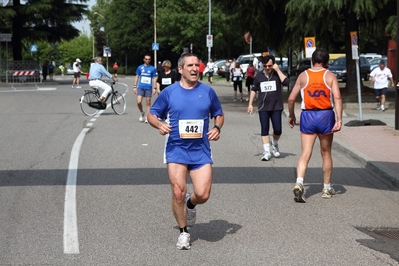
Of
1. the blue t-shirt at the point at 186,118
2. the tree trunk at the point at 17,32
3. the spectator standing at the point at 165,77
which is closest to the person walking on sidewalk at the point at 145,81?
the spectator standing at the point at 165,77

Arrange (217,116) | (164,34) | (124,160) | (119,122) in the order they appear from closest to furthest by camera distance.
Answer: (217,116) → (124,160) → (119,122) → (164,34)

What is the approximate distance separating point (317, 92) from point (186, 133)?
312 centimetres

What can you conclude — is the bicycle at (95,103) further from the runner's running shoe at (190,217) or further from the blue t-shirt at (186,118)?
the blue t-shirt at (186,118)

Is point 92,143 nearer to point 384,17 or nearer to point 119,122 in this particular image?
point 119,122

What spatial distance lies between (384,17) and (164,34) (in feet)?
200

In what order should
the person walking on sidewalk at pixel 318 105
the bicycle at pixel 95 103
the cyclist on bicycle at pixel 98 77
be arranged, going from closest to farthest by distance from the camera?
the person walking on sidewalk at pixel 318 105, the cyclist on bicycle at pixel 98 77, the bicycle at pixel 95 103

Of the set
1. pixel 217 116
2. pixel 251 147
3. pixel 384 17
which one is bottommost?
pixel 251 147

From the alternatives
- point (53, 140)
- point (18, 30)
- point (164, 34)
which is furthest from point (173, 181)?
point (164, 34)

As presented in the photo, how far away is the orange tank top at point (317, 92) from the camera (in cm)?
997

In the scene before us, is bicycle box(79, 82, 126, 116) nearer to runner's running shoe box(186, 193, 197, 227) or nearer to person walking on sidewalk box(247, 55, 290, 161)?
person walking on sidewalk box(247, 55, 290, 161)

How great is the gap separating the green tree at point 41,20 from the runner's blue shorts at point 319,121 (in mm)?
44413

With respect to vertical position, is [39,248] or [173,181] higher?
Result: [173,181]

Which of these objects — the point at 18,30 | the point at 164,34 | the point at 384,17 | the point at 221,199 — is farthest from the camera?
the point at 164,34

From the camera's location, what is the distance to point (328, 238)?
7730mm
